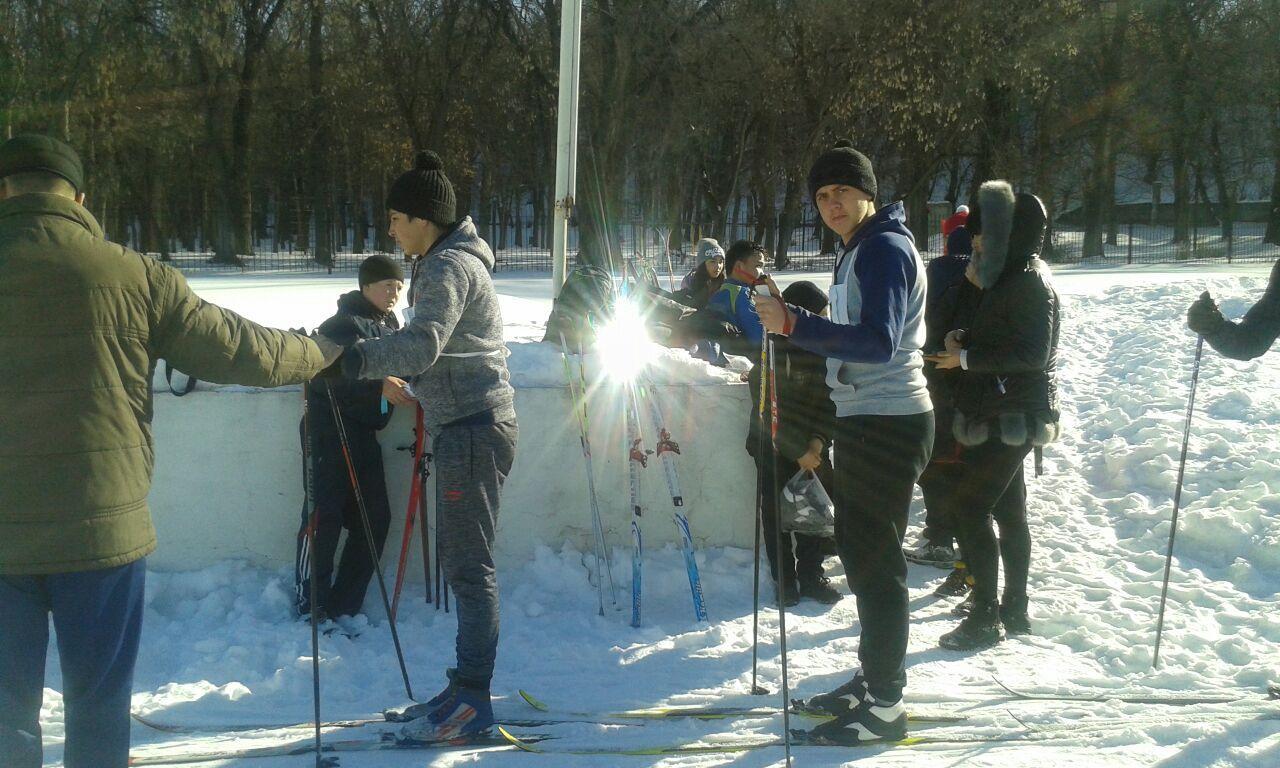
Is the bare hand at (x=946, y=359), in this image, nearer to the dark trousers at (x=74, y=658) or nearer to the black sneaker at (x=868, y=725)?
the black sneaker at (x=868, y=725)

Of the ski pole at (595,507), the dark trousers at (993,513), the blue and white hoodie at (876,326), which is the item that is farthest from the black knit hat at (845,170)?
the ski pole at (595,507)

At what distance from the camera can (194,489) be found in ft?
17.3

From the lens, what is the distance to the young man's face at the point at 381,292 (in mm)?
4918

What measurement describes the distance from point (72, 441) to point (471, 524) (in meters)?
1.43

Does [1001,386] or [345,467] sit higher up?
[1001,386]

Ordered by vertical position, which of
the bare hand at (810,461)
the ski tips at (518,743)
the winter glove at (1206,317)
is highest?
the winter glove at (1206,317)

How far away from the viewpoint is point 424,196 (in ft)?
11.7

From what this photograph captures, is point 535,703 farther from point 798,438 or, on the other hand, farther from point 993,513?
point 993,513

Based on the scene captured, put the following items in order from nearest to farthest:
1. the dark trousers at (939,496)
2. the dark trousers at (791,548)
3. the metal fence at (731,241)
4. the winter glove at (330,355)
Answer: the winter glove at (330,355) < the dark trousers at (791,548) < the dark trousers at (939,496) < the metal fence at (731,241)

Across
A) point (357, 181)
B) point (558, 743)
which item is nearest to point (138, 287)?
point (558, 743)

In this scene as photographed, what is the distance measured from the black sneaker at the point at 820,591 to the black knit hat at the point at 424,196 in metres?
2.81

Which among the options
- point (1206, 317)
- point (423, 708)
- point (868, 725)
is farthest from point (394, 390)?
point (1206, 317)

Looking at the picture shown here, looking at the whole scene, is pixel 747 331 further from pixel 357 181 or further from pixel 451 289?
pixel 357 181

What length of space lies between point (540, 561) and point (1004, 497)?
2396 mm
